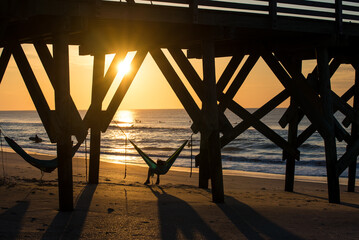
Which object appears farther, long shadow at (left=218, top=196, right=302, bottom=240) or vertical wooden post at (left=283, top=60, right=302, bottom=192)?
vertical wooden post at (left=283, top=60, right=302, bottom=192)

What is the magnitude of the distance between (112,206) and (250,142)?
33365 mm

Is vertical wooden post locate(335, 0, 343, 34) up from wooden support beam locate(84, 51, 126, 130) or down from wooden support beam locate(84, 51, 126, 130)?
up

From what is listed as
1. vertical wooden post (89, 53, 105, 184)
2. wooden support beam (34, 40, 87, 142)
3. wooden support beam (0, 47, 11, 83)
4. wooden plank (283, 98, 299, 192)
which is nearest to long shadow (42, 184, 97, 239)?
wooden support beam (34, 40, 87, 142)

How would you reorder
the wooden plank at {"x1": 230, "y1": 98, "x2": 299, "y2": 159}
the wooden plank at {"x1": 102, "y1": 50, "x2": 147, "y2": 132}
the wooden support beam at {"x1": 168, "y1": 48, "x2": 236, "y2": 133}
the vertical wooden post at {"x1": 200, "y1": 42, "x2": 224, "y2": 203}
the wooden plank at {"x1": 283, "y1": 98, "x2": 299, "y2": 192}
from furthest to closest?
the wooden plank at {"x1": 283, "y1": 98, "x2": 299, "y2": 192}
the wooden plank at {"x1": 230, "y1": 98, "x2": 299, "y2": 159}
the wooden plank at {"x1": 102, "y1": 50, "x2": 147, "y2": 132}
the wooden support beam at {"x1": 168, "y1": 48, "x2": 236, "y2": 133}
the vertical wooden post at {"x1": 200, "y1": 42, "x2": 224, "y2": 203}

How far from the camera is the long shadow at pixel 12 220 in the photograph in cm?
517

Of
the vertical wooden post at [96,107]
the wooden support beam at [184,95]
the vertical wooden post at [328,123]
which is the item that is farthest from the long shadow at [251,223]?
the vertical wooden post at [96,107]

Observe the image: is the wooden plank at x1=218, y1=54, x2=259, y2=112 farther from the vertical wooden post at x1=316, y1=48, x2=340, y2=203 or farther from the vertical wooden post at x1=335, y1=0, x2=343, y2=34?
the vertical wooden post at x1=335, y1=0, x2=343, y2=34

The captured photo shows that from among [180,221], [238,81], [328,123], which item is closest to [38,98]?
[180,221]

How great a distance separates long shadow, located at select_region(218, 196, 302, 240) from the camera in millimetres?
5840

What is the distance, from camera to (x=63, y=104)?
20.3 feet

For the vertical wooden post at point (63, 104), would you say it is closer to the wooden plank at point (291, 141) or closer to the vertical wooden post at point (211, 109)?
the vertical wooden post at point (211, 109)

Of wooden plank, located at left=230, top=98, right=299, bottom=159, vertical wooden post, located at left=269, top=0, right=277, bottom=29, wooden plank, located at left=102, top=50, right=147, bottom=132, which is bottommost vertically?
wooden plank, located at left=230, top=98, right=299, bottom=159

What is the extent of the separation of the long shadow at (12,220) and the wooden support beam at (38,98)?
1098 mm

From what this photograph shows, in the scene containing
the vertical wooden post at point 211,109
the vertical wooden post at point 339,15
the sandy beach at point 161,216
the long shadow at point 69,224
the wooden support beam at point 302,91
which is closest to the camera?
the long shadow at point 69,224
